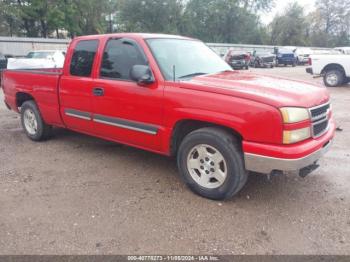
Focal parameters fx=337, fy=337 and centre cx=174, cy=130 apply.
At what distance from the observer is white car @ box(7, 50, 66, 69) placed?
13.7m

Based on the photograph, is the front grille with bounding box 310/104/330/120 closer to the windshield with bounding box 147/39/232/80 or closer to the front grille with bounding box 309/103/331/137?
the front grille with bounding box 309/103/331/137

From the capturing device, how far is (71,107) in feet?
16.9

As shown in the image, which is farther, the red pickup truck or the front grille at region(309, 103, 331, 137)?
the front grille at region(309, 103, 331, 137)

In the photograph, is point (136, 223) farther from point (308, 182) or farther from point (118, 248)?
→ point (308, 182)

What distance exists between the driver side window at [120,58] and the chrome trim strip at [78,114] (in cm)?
65

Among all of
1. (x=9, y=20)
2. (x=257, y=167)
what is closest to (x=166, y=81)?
(x=257, y=167)

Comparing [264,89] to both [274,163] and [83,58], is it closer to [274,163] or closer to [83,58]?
[274,163]

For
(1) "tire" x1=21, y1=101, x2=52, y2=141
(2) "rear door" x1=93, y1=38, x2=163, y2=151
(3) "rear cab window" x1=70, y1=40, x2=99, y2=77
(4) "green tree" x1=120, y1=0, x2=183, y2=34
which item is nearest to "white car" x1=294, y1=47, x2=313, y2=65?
(4) "green tree" x1=120, y1=0, x2=183, y2=34

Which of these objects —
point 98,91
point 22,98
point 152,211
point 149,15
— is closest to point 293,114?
point 152,211

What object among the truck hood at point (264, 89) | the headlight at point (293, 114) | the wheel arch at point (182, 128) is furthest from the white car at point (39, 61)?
the headlight at point (293, 114)

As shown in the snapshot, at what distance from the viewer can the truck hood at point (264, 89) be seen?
132 inches

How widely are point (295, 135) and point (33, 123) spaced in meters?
4.71

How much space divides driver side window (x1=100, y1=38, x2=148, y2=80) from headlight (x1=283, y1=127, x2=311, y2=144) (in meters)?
1.91

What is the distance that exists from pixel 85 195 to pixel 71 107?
67.4 inches
